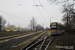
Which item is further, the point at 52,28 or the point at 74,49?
the point at 52,28

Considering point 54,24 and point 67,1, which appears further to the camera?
point 54,24

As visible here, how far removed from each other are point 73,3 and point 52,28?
1330cm

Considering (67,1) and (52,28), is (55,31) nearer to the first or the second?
(52,28)

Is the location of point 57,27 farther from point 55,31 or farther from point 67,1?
point 67,1

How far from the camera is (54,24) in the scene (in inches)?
936

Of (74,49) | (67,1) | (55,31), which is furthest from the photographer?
(55,31)

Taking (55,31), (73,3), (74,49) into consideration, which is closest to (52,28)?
(55,31)

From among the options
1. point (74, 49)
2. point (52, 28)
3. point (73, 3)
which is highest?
point (73, 3)

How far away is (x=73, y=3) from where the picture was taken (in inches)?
444

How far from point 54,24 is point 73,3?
12.8 m

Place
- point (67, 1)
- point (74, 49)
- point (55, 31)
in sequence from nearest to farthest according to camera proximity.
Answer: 1. point (74, 49)
2. point (67, 1)
3. point (55, 31)

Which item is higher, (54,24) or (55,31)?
(54,24)

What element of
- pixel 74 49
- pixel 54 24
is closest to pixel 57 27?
pixel 54 24

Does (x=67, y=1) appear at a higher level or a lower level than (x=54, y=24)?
higher
